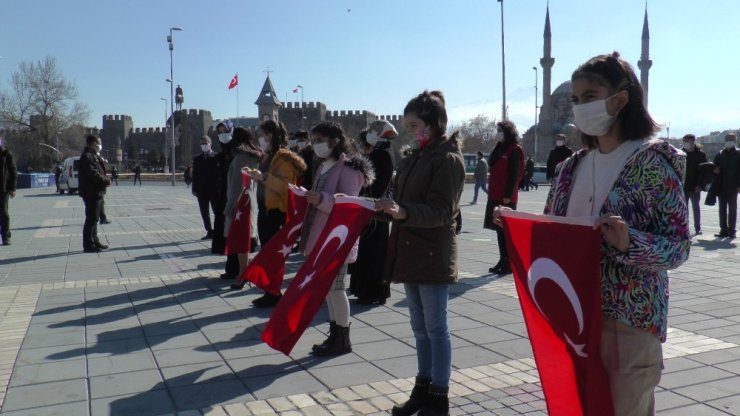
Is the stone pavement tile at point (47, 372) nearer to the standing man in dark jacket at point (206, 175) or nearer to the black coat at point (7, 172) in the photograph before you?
the standing man in dark jacket at point (206, 175)

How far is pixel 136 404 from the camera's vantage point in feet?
13.6

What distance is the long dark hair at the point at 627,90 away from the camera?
245 centimetres

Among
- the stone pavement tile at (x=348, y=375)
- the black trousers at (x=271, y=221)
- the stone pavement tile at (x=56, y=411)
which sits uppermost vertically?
the black trousers at (x=271, y=221)

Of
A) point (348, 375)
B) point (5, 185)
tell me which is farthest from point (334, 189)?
point (5, 185)

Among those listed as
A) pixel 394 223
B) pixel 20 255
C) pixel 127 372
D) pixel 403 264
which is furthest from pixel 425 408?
pixel 20 255

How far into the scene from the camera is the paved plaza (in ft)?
13.6

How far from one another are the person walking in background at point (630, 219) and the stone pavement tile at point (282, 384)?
242 centimetres

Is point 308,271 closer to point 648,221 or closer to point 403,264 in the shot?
point 403,264

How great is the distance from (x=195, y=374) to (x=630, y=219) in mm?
3454

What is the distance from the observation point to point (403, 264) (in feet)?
12.3

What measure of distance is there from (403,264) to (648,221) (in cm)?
165

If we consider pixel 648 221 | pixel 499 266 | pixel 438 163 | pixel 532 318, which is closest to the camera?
pixel 648 221

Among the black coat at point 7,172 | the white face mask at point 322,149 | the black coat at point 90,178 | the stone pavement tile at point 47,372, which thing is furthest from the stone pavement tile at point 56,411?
the black coat at point 7,172

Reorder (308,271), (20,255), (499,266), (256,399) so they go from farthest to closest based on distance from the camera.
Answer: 1. (20,255)
2. (499,266)
3. (308,271)
4. (256,399)
